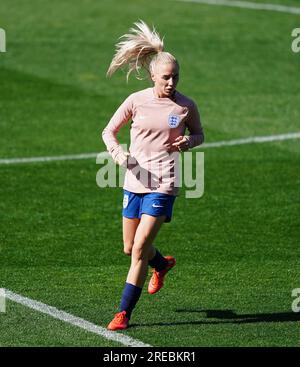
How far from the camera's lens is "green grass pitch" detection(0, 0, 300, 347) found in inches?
401

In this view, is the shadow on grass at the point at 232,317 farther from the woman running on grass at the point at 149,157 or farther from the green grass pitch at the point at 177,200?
the woman running on grass at the point at 149,157

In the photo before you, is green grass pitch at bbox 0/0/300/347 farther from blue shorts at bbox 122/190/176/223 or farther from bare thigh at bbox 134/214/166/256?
blue shorts at bbox 122/190/176/223

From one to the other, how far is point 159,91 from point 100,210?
4367 millimetres

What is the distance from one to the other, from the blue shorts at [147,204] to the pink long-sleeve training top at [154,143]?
48 mm

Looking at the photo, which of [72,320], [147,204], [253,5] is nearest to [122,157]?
[147,204]

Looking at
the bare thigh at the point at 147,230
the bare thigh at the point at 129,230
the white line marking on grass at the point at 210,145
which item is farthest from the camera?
the white line marking on grass at the point at 210,145

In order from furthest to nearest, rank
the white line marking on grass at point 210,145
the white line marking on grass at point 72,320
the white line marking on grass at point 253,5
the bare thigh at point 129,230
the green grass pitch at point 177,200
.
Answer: the white line marking on grass at point 253,5, the white line marking on grass at point 210,145, the green grass pitch at point 177,200, the bare thigh at point 129,230, the white line marking on grass at point 72,320

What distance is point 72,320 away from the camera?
988 cm

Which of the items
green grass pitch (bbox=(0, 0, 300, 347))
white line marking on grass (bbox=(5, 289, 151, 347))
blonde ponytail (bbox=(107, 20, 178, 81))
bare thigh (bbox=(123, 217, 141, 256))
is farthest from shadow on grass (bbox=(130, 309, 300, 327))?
blonde ponytail (bbox=(107, 20, 178, 81))

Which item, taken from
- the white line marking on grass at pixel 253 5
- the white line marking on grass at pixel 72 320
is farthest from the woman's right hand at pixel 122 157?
the white line marking on grass at pixel 253 5

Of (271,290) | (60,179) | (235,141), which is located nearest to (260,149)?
(235,141)

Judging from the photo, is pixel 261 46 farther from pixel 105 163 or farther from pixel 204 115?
pixel 105 163

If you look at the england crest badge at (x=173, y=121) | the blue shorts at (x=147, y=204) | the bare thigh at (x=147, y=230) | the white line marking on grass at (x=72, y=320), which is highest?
the england crest badge at (x=173, y=121)

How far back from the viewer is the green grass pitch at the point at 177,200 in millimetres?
10180
